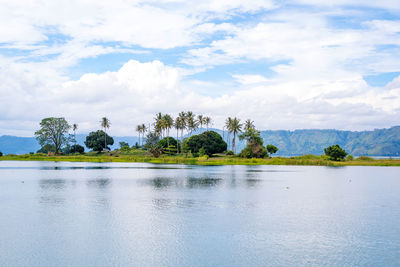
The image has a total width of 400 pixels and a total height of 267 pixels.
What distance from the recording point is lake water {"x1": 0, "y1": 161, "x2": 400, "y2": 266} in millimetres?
20953

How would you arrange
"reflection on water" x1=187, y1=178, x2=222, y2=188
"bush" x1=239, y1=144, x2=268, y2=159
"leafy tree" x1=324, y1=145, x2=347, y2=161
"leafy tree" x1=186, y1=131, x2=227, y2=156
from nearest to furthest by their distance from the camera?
"reflection on water" x1=187, y1=178, x2=222, y2=188 < "leafy tree" x1=324, y1=145, x2=347, y2=161 < "bush" x1=239, y1=144, x2=268, y2=159 < "leafy tree" x1=186, y1=131, x2=227, y2=156

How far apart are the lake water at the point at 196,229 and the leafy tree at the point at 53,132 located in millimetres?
147266

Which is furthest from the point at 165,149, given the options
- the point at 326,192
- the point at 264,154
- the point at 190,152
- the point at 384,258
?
the point at 384,258

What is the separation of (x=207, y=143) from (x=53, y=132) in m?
80.8

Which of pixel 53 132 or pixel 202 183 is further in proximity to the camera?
pixel 53 132

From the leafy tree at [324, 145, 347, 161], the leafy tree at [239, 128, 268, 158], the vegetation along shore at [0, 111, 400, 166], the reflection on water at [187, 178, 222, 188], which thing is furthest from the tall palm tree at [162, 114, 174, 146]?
the reflection on water at [187, 178, 222, 188]

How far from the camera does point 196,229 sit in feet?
90.1

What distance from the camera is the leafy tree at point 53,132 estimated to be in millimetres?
185250

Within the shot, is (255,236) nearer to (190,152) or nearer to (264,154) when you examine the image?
(264,154)

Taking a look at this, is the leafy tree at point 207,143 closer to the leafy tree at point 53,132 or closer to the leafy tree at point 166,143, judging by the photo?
the leafy tree at point 166,143

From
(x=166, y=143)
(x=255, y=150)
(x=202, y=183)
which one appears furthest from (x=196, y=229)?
(x=166, y=143)

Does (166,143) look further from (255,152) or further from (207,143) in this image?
(255,152)

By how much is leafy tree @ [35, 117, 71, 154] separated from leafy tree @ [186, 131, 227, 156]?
6661 cm

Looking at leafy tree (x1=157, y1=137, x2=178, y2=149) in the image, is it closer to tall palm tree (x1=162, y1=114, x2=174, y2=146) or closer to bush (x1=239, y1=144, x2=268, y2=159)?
tall palm tree (x1=162, y1=114, x2=174, y2=146)
